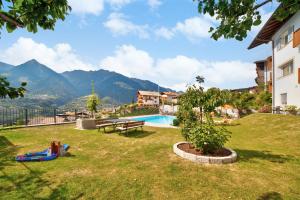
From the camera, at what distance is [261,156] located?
8.03 m

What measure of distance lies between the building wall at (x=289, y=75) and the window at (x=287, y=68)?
13.3 inches

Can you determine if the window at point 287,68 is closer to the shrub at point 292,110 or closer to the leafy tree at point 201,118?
the shrub at point 292,110

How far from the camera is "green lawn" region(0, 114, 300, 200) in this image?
4.85m

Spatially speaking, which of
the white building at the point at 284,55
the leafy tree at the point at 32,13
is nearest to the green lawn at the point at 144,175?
the leafy tree at the point at 32,13

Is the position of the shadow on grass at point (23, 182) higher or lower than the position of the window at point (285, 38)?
lower

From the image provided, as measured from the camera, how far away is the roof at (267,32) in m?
19.7

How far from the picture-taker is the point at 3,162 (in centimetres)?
719

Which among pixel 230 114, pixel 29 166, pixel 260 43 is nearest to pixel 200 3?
→ pixel 29 166

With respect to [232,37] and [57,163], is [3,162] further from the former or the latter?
[232,37]

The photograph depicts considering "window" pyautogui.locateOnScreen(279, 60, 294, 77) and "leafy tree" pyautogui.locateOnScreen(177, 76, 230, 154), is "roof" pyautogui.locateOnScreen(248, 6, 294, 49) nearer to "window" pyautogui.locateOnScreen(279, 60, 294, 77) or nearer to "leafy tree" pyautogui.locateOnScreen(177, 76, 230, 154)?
"window" pyautogui.locateOnScreen(279, 60, 294, 77)

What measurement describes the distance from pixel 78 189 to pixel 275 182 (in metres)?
5.58

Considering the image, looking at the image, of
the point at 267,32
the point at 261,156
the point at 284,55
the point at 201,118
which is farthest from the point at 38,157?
the point at 267,32

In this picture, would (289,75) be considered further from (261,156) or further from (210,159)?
(210,159)

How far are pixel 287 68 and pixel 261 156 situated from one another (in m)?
16.6
